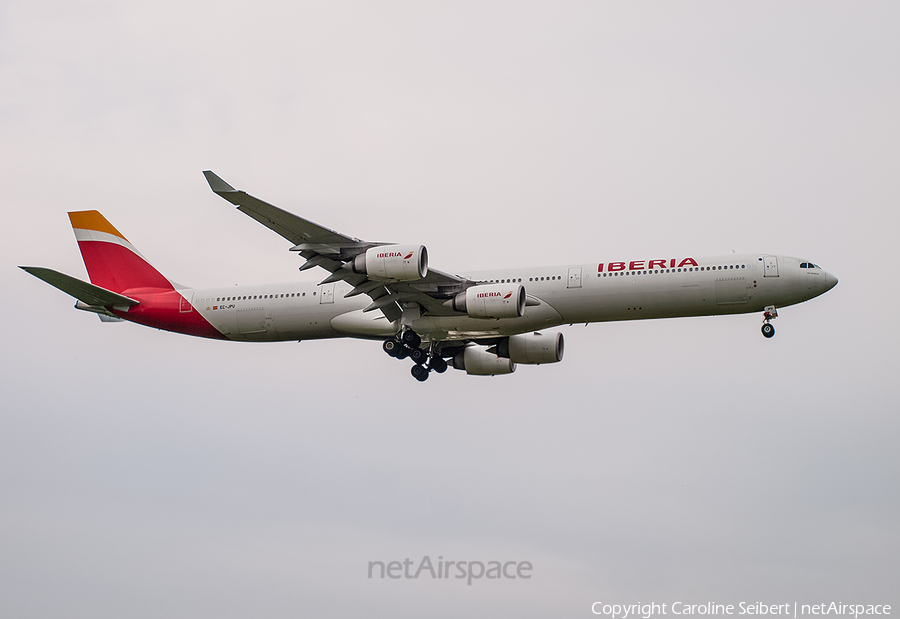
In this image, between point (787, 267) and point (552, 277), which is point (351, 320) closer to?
point (552, 277)

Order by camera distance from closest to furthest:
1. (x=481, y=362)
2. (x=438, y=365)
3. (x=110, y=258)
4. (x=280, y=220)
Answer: (x=280, y=220) → (x=438, y=365) → (x=481, y=362) → (x=110, y=258)

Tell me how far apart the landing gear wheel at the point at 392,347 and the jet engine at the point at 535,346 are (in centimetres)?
552

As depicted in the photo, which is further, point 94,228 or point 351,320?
point 94,228

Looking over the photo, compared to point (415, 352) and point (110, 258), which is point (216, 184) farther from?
point (110, 258)

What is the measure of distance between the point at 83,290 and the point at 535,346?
19.4 meters

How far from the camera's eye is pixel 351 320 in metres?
41.1

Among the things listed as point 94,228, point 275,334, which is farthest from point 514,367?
point 94,228

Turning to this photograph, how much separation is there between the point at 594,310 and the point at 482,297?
14.3 feet

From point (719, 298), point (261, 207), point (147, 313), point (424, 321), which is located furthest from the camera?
point (147, 313)

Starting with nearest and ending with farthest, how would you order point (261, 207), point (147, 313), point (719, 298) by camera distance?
point (261, 207) < point (719, 298) < point (147, 313)

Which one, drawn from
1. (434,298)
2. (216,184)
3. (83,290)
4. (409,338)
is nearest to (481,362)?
(409,338)

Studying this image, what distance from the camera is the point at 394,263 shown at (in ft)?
118

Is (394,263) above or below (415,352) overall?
above

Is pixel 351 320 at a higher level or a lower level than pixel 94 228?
lower
